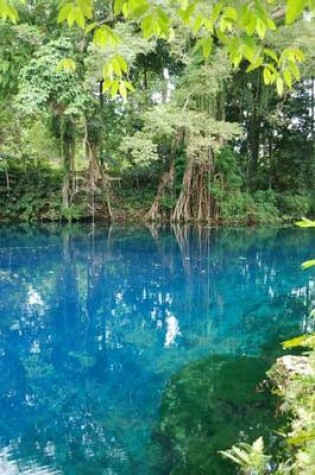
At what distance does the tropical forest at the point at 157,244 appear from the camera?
7.81ft

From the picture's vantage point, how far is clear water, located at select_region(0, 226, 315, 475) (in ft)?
8.75

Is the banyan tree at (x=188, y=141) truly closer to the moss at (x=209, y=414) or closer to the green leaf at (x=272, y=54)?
the moss at (x=209, y=414)

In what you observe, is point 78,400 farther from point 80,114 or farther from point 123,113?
point 123,113

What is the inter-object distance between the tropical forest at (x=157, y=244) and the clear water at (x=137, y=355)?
20mm

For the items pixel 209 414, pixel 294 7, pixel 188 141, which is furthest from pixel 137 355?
pixel 188 141

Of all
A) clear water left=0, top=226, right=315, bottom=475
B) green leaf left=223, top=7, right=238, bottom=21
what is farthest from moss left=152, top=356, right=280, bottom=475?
green leaf left=223, top=7, right=238, bottom=21

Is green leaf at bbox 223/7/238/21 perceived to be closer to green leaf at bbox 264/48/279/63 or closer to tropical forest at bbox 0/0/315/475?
tropical forest at bbox 0/0/315/475

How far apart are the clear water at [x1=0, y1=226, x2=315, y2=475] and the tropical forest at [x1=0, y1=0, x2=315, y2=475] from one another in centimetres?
2

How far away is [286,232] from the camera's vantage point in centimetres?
1361

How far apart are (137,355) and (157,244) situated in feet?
22.1

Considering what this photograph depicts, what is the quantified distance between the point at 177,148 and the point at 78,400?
12.5 metres

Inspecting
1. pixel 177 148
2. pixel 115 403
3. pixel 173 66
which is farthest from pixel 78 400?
pixel 173 66

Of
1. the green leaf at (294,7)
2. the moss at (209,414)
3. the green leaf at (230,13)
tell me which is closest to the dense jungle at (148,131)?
the moss at (209,414)

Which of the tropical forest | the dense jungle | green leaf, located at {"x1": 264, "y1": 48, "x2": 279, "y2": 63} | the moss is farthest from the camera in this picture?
the dense jungle
